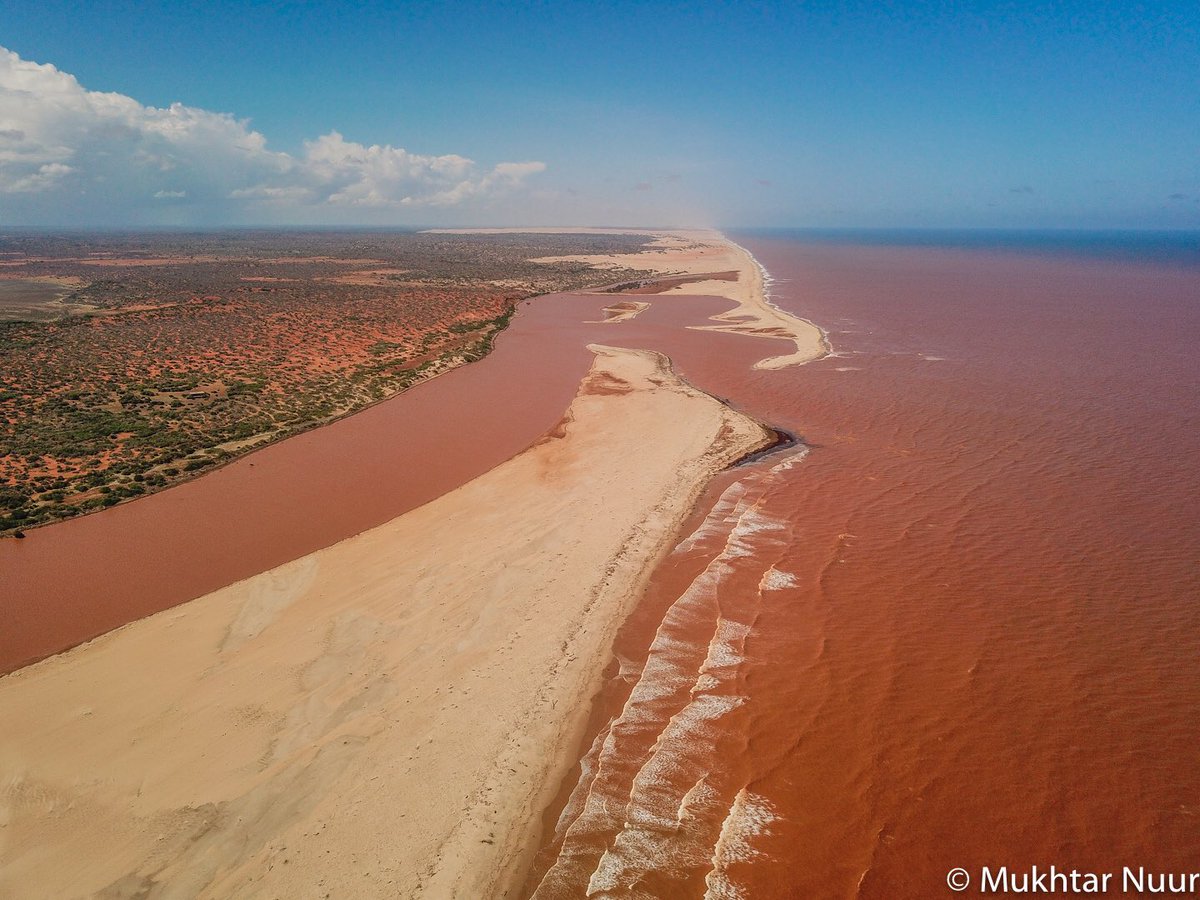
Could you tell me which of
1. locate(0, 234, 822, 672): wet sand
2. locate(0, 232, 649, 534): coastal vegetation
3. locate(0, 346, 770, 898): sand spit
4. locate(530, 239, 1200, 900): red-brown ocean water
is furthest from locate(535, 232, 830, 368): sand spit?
locate(0, 346, 770, 898): sand spit

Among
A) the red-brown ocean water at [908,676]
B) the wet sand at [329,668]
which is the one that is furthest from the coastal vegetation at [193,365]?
the red-brown ocean water at [908,676]

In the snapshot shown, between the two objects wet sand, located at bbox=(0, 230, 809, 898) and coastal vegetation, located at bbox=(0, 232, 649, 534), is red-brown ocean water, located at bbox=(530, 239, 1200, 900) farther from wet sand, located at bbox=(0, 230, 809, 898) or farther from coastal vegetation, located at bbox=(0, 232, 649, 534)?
coastal vegetation, located at bbox=(0, 232, 649, 534)

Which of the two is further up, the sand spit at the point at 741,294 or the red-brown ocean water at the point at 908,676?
the sand spit at the point at 741,294

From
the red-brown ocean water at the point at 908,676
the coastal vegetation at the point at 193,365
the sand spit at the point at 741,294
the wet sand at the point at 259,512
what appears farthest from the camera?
the sand spit at the point at 741,294

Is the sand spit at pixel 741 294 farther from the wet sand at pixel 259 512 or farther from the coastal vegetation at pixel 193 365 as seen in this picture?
the coastal vegetation at pixel 193 365

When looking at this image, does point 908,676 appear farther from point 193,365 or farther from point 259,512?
point 193,365

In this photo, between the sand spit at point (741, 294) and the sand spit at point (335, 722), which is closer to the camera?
the sand spit at point (335, 722)
